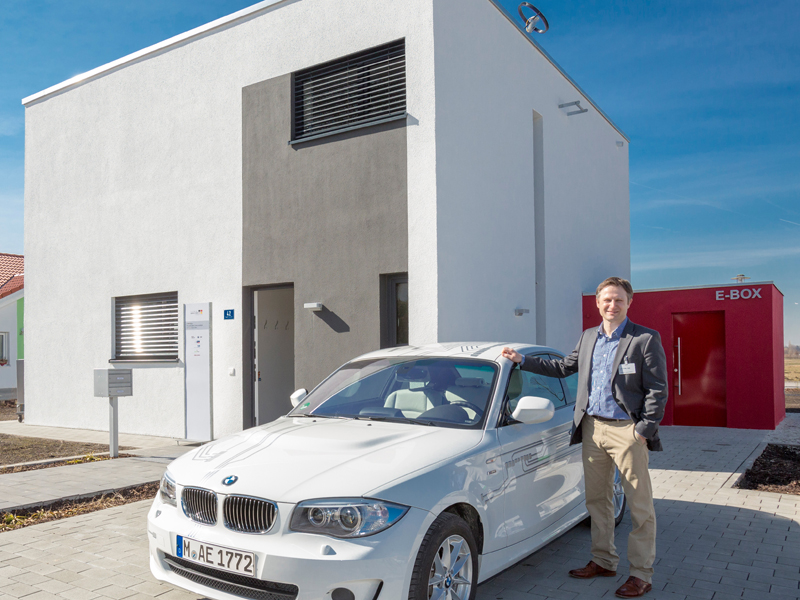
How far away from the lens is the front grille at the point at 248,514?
3.26 meters

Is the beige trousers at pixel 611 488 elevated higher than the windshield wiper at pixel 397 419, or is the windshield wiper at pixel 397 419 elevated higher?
the windshield wiper at pixel 397 419

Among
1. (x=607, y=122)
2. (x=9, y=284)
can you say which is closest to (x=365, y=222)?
(x=607, y=122)

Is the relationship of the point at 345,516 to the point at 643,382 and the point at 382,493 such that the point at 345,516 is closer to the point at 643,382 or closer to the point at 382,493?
the point at 382,493

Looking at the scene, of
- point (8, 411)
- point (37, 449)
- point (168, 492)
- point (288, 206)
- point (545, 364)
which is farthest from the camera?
point (8, 411)

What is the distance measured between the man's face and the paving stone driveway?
179 centimetres

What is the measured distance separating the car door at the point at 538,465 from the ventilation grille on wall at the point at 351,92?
19.6 feet

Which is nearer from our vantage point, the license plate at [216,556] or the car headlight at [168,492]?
the license plate at [216,556]

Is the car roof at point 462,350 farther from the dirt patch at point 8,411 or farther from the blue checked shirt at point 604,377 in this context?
the dirt patch at point 8,411

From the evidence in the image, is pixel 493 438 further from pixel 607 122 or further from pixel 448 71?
pixel 607 122

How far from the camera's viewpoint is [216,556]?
130 inches

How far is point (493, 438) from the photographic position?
158 inches

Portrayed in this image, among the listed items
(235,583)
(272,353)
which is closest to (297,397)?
(235,583)

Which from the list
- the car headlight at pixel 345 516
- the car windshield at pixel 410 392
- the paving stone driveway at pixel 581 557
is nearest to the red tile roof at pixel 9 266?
the paving stone driveway at pixel 581 557

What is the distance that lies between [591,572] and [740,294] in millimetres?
10189
